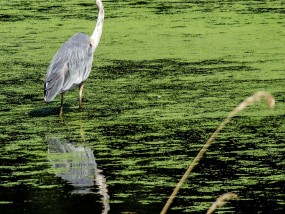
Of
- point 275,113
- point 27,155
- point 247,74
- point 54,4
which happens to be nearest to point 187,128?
point 275,113

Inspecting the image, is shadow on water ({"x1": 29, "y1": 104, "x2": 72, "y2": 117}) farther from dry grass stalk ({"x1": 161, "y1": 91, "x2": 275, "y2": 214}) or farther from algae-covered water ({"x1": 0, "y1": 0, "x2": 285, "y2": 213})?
dry grass stalk ({"x1": 161, "y1": 91, "x2": 275, "y2": 214})

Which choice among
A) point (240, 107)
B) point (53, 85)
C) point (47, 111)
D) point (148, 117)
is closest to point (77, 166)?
point (148, 117)

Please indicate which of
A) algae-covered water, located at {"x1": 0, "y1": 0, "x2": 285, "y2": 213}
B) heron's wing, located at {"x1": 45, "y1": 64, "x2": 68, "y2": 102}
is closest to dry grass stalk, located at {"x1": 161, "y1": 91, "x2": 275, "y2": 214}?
algae-covered water, located at {"x1": 0, "y1": 0, "x2": 285, "y2": 213}

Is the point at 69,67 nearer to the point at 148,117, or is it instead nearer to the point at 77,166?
the point at 148,117

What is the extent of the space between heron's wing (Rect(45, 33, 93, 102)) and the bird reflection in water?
1.06m

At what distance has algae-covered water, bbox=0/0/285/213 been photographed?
15.2 feet

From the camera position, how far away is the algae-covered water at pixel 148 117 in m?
4.62

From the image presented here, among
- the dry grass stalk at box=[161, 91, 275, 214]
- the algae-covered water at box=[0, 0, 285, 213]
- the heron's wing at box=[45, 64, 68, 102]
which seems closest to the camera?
the dry grass stalk at box=[161, 91, 275, 214]

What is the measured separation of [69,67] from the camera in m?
7.44

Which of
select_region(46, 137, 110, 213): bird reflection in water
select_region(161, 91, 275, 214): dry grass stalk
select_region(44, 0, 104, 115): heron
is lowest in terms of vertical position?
select_region(46, 137, 110, 213): bird reflection in water

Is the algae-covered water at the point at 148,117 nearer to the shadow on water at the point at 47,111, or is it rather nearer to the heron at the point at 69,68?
the shadow on water at the point at 47,111

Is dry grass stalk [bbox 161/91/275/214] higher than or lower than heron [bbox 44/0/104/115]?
higher

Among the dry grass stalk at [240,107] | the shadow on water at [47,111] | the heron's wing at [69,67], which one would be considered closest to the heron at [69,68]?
the heron's wing at [69,67]

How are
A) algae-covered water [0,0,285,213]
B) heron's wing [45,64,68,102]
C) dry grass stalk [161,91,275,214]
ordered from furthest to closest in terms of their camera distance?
heron's wing [45,64,68,102] → algae-covered water [0,0,285,213] → dry grass stalk [161,91,275,214]
